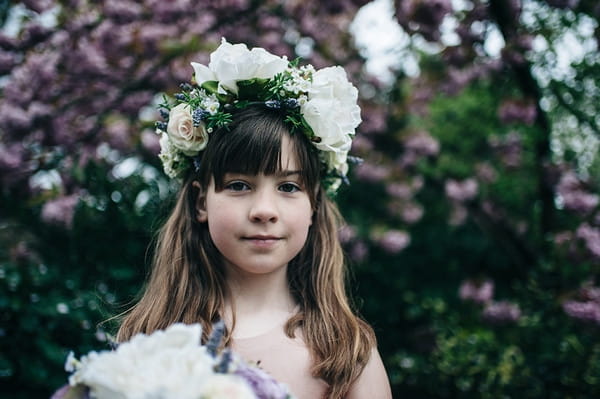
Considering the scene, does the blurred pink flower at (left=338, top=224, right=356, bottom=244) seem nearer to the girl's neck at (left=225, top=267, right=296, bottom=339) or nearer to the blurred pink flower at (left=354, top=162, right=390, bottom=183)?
the blurred pink flower at (left=354, top=162, right=390, bottom=183)

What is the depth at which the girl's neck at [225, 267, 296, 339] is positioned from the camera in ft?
7.13

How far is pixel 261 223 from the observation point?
2.03 meters

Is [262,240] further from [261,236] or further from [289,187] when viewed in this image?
[289,187]

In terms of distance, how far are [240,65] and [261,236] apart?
→ 643 mm

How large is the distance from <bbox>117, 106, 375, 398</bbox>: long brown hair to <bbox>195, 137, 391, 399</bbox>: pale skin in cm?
4

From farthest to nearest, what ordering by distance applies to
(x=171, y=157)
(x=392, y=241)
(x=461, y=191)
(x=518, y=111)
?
(x=461, y=191), (x=392, y=241), (x=518, y=111), (x=171, y=157)

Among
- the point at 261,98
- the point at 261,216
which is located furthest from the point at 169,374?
the point at 261,98

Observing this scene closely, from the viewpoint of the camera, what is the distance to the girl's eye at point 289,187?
2.13m

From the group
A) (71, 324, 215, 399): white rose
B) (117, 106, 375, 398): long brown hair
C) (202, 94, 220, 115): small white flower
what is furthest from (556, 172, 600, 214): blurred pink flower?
(71, 324, 215, 399): white rose

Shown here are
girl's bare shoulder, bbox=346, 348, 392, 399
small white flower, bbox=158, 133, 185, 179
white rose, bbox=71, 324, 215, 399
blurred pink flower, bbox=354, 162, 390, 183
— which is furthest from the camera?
blurred pink flower, bbox=354, 162, 390, 183

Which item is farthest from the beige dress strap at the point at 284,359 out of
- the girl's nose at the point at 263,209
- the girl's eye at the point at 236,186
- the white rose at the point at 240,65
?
the white rose at the point at 240,65

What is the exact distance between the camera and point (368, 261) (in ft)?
15.9

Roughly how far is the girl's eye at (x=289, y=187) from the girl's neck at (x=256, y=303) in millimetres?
347

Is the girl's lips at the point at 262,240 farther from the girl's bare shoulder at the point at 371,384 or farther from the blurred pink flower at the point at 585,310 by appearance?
the blurred pink flower at the point at 585,310
